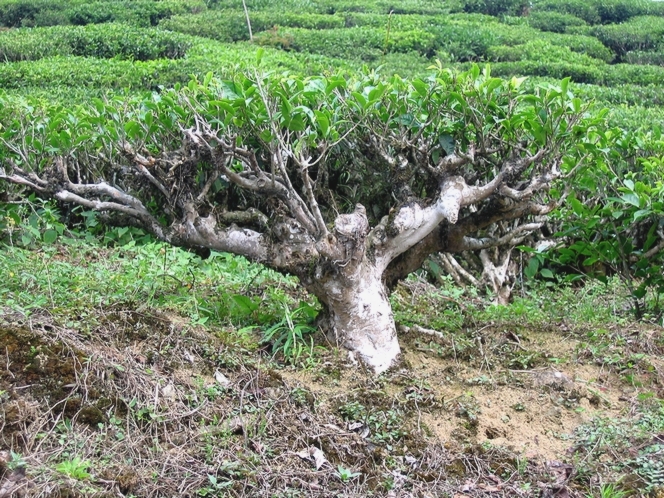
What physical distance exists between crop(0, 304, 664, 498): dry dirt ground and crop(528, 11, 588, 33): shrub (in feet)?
55.1

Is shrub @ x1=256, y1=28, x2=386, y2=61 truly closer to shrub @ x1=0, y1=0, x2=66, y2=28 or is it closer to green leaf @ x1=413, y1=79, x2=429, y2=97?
shrub @ x1=0, y1=0, x2=66, y2=28

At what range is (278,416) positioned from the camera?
3.09 meters

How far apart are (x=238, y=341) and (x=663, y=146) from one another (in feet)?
10.6

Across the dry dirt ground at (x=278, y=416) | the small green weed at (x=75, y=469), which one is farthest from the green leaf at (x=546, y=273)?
the small green weed at (x=75, y=469)

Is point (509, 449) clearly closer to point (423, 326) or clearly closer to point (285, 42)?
point (423, 326)

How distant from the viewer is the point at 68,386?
2896 mm

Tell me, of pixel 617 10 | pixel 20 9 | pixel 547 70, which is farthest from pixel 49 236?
pixel 617 10

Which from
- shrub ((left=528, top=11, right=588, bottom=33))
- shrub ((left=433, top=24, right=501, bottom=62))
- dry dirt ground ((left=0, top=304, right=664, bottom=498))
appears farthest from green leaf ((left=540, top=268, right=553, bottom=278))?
shrub ((left=528, top=11, right=588, bottom=33))

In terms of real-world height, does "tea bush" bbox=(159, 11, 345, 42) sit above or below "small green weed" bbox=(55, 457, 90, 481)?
below

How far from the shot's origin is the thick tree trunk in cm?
355

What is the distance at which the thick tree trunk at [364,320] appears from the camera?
3.55 m

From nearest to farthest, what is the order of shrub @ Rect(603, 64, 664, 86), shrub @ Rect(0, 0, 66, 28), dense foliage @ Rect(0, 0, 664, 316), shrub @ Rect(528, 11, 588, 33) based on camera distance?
dense foliage @ Rect(0, 0, 664, 316) → shrub @ Rect(603, 64, 664, 86) → shrub @ Rect(0, 0, 66, 28) → shrub @ Rect(528, 11, 588, 33)

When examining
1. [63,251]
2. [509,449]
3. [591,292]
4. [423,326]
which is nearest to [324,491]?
[509,449]

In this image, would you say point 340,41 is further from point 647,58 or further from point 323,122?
point 323,122
